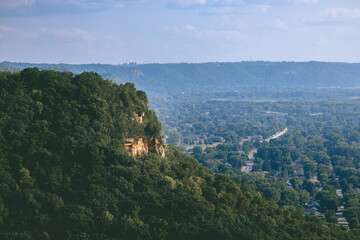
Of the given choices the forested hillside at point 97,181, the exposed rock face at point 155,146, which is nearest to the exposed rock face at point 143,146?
Result: the exposed rock face at point 155,146

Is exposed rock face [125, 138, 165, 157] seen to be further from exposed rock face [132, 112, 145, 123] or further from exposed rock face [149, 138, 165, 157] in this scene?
exposed rock face [132, 112, 145, 123]

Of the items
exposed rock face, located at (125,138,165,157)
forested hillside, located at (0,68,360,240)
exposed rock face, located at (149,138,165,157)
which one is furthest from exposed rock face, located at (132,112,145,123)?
exposed rock face, located at (149,138,165,157)

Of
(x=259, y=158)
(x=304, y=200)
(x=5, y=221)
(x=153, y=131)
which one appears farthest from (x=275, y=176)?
(x=5, y=221)

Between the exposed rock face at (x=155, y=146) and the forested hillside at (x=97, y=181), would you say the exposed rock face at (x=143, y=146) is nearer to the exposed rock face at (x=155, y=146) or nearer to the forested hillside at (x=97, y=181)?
the exposed rock face at (x=155, y=146)

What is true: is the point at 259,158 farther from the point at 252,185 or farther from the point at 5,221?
the point at 5,221

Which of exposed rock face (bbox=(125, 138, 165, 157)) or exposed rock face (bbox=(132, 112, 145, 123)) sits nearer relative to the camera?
exposed rock face (bbox=(125, 138, 165, 157))

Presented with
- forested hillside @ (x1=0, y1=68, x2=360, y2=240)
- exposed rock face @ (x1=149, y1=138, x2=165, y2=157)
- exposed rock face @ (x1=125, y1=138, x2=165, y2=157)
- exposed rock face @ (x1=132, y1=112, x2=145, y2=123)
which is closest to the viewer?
forested hillside @ (x1=0, y1=68, x2=360, y2=240)
